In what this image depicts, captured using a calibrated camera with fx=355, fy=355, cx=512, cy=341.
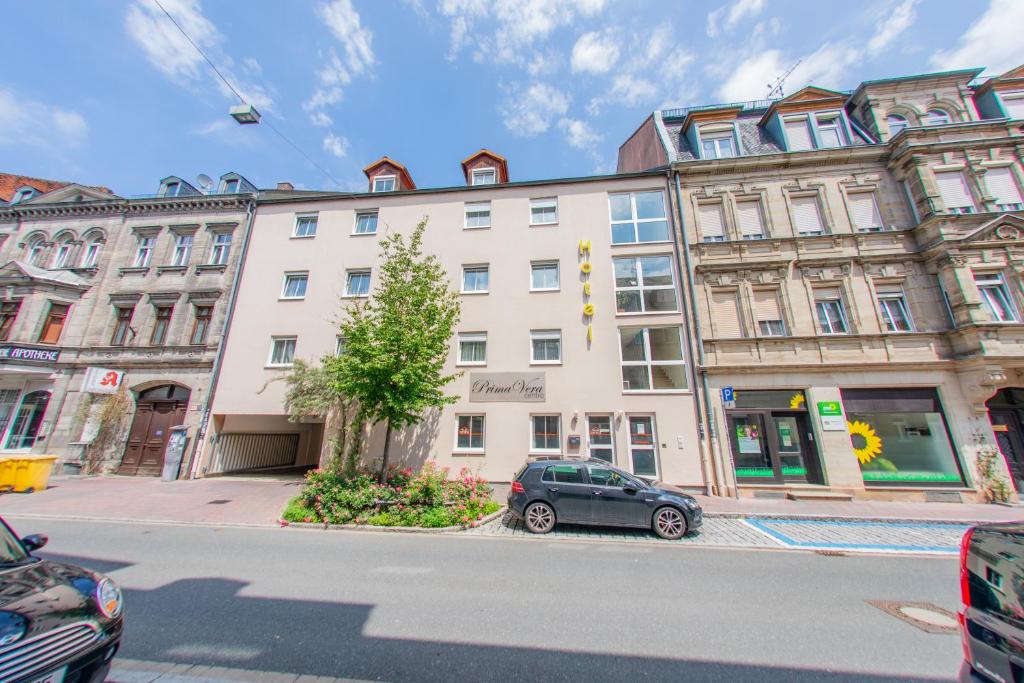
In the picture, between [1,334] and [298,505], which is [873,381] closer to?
[298,505]

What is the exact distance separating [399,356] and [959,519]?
15109 millimetres

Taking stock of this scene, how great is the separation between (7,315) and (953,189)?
3991 cm

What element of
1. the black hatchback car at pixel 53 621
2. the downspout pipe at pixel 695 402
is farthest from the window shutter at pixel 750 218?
the black hatchback car at pixel 53 621

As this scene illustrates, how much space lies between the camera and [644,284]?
14.0 m

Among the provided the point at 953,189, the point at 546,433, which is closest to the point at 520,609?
the point at 546,433

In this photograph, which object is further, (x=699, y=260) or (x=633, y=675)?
(x=699, y=260)

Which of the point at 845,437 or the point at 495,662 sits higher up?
the point at 845,437

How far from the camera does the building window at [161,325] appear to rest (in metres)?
16.0

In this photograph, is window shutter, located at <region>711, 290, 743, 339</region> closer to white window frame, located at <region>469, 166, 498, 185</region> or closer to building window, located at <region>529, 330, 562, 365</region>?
building window, located at <region>529, 330, 562, 365</region>

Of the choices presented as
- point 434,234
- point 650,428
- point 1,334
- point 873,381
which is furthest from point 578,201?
point 1,334

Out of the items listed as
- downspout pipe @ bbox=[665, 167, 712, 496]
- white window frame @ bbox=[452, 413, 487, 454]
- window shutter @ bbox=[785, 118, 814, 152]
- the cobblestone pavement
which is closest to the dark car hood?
the cobblestone pavement

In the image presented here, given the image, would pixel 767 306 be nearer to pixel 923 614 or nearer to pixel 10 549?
pixel 923 614

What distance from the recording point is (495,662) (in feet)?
11.5

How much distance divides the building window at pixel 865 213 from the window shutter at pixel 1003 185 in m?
3.24
